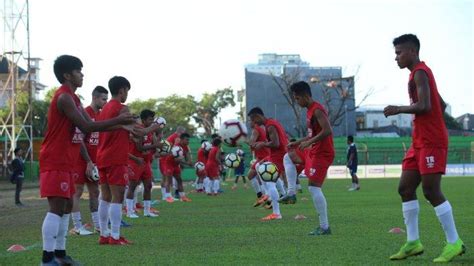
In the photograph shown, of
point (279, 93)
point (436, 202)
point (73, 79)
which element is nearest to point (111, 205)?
point (73, 79)

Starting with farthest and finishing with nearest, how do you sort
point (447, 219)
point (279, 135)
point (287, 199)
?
point (279, 135)
point (287, 199)
point (447, 219)

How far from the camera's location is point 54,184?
730 cm

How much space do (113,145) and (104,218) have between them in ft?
3.46

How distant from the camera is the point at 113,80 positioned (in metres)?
10.4

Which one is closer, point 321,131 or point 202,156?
point 321,131

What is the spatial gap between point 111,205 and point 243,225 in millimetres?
3192

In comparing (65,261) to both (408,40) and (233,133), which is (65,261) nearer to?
(408,40)

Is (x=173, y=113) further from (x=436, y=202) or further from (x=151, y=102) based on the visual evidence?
(x=436, y=202)

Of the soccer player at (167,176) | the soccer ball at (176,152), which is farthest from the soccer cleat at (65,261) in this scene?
the soccer ball at (176,152)

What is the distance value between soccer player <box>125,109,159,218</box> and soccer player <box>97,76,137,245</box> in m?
1.91

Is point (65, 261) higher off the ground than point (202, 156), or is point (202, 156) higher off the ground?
point (202, 156)

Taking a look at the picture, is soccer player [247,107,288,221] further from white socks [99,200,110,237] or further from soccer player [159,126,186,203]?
soccer player [159,126,186,203]

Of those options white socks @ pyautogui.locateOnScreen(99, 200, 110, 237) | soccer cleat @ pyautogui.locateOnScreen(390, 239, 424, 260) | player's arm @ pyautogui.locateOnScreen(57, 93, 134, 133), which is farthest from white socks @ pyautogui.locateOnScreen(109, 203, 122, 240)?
soccer cleat @ pyautogui.locateOnScreen(390, 239, 424, 260)

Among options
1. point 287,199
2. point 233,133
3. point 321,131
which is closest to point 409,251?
point 321,131
